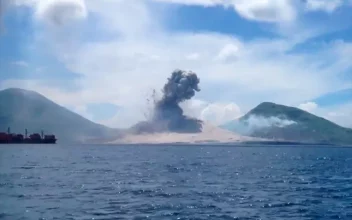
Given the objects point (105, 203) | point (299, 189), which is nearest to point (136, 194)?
point (105, 203)

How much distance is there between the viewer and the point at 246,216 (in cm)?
3578

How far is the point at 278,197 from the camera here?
47031 mm

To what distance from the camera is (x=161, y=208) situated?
39125 millimetres

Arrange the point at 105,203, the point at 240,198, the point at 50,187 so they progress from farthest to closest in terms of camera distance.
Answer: the point at 50,187, the point at 240,198, the point at 105,203

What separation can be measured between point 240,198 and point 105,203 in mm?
12794

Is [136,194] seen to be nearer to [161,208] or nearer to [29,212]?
[161,208]

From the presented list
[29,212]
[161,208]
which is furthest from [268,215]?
[29,212]

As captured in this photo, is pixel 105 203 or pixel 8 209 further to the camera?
pixel 105 203

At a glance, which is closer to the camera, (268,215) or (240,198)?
(268,215)

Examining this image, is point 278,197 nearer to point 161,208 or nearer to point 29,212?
point 161,208

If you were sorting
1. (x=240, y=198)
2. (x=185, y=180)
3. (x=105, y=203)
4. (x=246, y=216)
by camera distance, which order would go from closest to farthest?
(x=246, y=216)
(x=105, y=203)
(x=240, y=198)
(x=185, y=180)

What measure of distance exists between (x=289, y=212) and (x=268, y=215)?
106 inches

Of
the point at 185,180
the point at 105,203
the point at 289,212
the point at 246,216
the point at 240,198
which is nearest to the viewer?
the point at 246,216

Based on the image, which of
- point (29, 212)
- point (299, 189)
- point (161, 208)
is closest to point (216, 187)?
point (299, 189)
